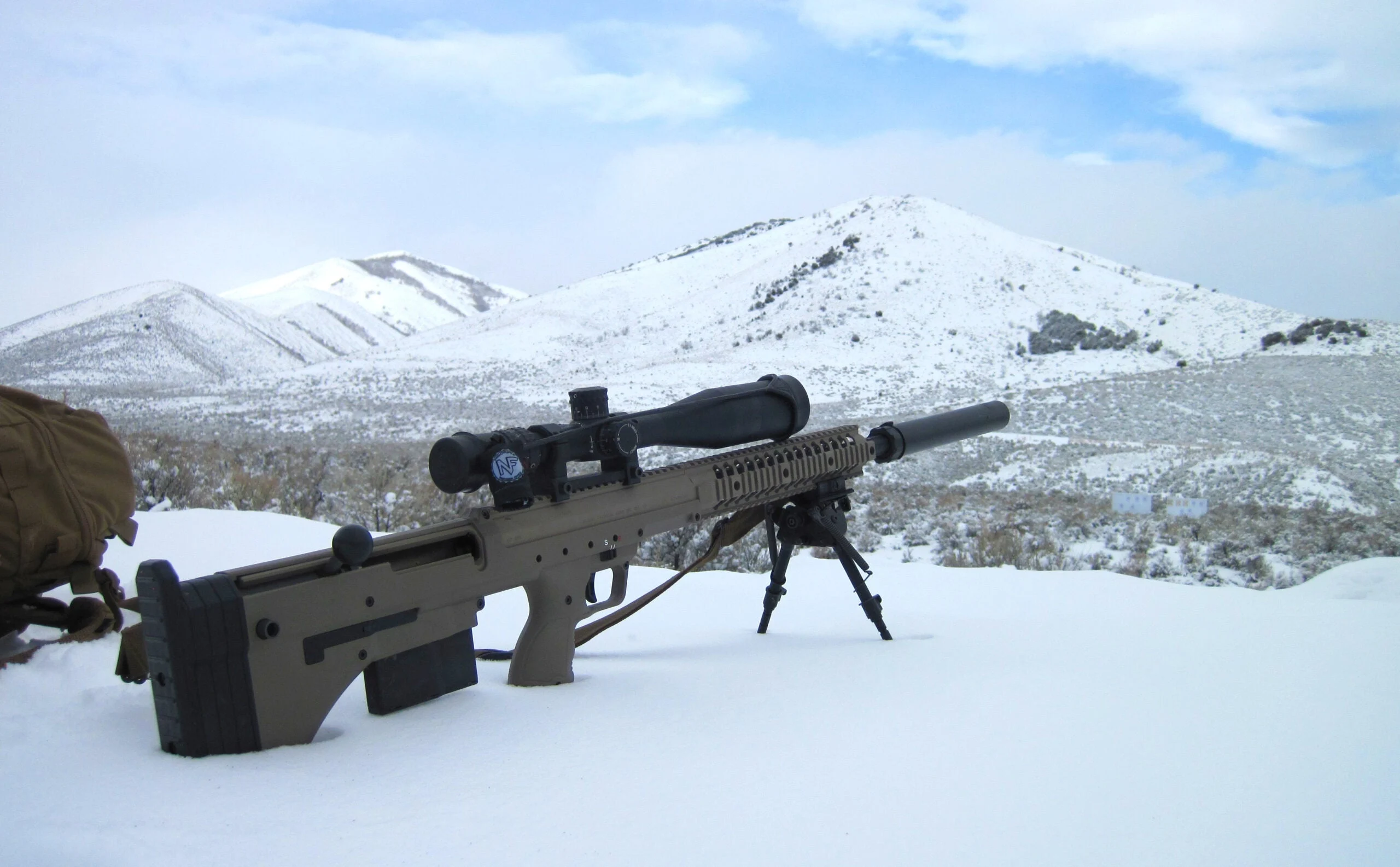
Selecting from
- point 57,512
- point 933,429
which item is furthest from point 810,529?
point 57,512

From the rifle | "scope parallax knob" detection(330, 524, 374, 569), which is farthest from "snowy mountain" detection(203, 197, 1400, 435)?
"scope parallax knob" detection(330, 524, 374, 569)

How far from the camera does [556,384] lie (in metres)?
27.8

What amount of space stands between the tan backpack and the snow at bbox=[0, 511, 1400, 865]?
1.10 feet

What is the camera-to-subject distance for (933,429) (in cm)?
469

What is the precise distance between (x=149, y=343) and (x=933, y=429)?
36.5 m

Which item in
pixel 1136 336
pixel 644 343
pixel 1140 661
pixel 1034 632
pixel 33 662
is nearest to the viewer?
pixel 33 662

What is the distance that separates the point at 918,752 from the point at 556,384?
26024mm

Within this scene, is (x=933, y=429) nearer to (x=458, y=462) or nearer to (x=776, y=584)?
(x=776, y=584)

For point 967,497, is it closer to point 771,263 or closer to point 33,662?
point 33,662

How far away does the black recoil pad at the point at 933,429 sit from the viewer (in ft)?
14.6

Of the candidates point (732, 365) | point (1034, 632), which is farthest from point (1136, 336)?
point (1034, 632)

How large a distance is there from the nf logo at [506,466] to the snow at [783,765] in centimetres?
69

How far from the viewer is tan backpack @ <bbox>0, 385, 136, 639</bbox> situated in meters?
2.96

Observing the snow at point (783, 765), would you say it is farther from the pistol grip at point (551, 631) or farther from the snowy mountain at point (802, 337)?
the snowy mountain at point (802, 337)
